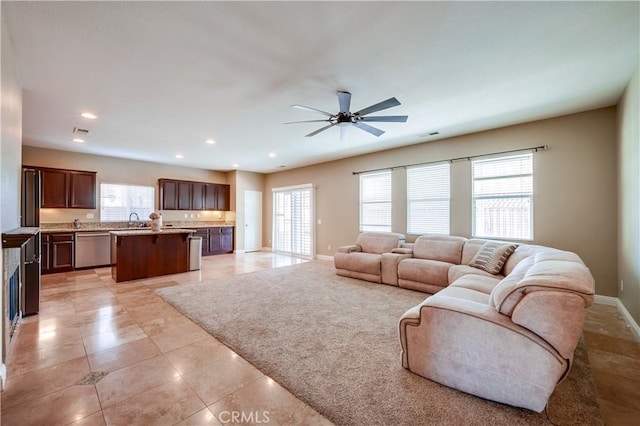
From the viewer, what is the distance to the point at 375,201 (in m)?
6.52

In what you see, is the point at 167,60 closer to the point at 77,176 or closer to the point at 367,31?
the point at 367,31

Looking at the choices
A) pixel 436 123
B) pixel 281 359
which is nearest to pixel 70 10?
pixel 281 359

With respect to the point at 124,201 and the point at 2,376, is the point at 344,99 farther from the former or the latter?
the point at 124,201

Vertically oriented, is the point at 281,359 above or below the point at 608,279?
below

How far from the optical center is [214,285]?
187 inches

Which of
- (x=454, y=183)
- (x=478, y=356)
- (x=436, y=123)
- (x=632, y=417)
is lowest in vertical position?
(x=632, y=417)

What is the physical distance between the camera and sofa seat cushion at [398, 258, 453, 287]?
4203mm

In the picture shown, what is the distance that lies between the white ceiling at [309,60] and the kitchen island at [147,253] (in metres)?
2.09

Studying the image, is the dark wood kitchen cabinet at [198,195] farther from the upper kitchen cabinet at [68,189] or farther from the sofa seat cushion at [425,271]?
the sofa seat cushion at [425,271]

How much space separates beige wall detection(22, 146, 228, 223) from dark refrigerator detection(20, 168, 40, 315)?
Result: 353 cm

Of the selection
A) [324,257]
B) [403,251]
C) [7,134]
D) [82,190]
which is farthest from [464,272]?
[82,190]

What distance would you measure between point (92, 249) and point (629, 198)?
942 centimetres

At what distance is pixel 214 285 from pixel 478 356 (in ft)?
13.6

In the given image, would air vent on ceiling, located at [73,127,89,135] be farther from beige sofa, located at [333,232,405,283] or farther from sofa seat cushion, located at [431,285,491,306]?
sofa seat cushion, located at [431,285,491,306]
